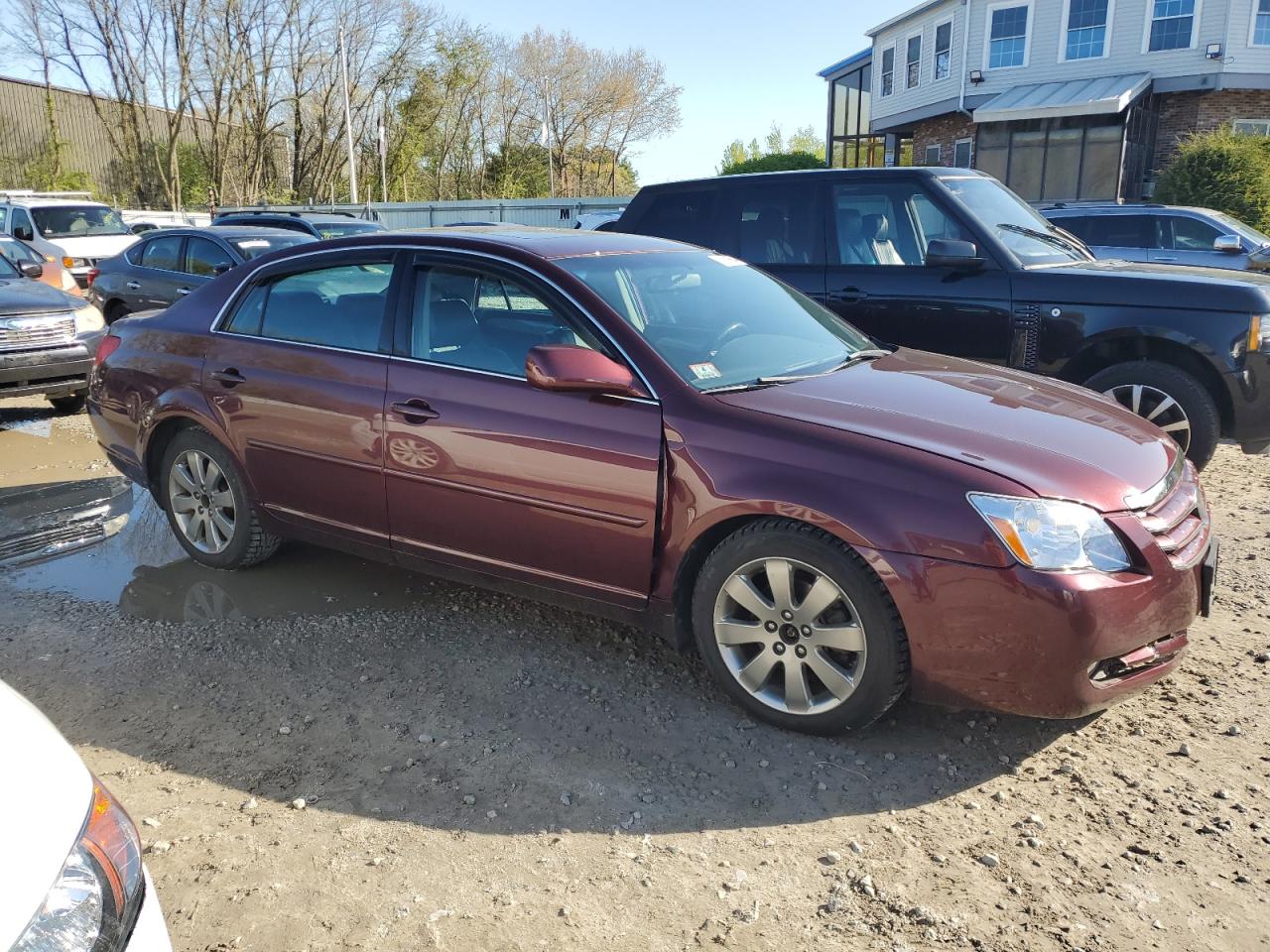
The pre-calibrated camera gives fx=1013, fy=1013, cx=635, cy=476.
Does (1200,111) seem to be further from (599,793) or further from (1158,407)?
(599,793)

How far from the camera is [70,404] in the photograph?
9430mm

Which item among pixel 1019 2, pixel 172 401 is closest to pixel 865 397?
pixel 172 401

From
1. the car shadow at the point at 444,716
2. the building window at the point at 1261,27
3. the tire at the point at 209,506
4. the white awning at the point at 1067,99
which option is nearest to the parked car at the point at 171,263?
the tire at the point at 209,506

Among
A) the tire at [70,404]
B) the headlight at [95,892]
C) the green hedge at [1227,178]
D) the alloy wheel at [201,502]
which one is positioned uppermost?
the green hedge at [1227,178]

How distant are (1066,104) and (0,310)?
23.3 meters

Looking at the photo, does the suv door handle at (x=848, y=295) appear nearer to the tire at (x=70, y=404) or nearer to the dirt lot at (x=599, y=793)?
the dirt lot at (x=599, y=793)

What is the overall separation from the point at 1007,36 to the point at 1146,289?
25.2 metres

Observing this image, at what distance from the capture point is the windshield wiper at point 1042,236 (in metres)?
6.54

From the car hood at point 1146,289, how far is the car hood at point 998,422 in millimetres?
2074

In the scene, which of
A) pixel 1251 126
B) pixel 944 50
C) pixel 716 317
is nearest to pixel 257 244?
pixel 716 317

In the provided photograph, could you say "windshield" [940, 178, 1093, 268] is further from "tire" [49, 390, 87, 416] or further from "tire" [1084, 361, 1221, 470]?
"tire" [49, 390, 87, 416]

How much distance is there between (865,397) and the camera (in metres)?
3.65

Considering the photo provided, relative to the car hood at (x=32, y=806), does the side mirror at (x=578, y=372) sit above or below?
above

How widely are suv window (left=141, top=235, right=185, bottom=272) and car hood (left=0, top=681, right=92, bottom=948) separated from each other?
10139 millimetres
